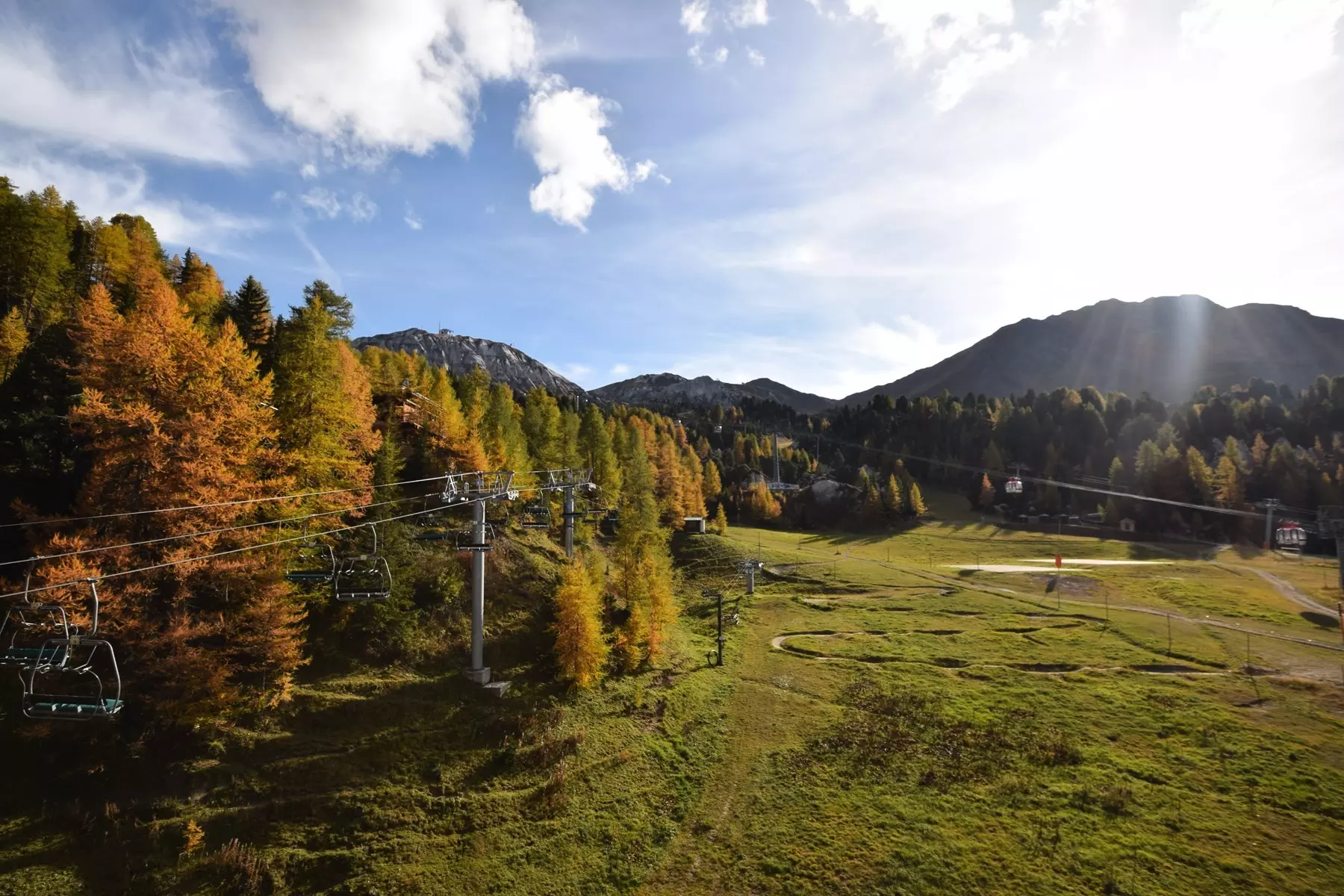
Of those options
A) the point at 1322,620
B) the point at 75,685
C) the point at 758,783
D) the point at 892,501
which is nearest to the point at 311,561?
the point at 75,685

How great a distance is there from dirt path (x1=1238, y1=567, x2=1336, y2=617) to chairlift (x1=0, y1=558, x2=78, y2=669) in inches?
3571

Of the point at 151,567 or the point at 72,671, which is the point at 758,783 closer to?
the point at 151,567

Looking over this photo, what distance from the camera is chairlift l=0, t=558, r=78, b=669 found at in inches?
566

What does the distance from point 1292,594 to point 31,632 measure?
104 metres

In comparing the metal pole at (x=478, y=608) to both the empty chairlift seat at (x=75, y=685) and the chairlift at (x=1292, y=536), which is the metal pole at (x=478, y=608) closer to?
the empty chairlift seat at (x=75, y=685)

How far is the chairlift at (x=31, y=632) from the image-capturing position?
14375mm

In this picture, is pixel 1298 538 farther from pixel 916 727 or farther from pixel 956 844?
pixel 956 844

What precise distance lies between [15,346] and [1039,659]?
7906 cm

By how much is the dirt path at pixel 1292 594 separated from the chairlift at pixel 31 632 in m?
90.7

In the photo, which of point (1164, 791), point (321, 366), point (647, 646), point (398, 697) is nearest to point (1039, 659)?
point (1164, 791)

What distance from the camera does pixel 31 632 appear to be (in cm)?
2280

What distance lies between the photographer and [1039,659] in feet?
150

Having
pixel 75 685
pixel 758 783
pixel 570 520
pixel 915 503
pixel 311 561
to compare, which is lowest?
pixel 758 783

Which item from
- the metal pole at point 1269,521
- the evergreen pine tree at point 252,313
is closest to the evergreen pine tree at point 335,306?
the evergreen pine tree at point 252,313
